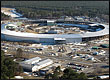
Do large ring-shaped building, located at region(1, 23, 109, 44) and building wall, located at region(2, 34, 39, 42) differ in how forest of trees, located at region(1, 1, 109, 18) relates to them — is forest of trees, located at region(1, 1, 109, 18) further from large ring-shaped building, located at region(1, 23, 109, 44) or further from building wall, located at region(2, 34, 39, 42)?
large ring-shaped building, located at region(1, 23, 109, 44)

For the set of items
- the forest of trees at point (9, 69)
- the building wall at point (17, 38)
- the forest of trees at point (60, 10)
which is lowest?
the forest of trees at point (9, 69)

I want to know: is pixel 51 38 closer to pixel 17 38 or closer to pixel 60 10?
pixel 17 38

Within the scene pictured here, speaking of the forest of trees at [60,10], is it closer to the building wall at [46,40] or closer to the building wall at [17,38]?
the building wall at [17,38]

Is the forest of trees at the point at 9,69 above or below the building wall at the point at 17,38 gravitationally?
below

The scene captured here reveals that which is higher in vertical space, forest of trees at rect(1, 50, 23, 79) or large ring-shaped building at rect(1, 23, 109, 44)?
large ring-shaped building at rect(1, 23, 109, 44)

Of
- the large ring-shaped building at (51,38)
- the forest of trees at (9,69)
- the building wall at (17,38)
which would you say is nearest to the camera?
the forest of trees at (9,69)

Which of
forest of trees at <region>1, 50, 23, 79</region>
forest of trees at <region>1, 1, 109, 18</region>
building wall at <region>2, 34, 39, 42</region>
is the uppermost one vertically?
forest of trees at <region>1, 1, 109, 18</region>

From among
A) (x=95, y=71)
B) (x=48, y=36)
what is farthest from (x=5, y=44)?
(x=95, y=71)

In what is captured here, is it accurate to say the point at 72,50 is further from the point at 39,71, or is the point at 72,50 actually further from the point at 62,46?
the point at 39,71

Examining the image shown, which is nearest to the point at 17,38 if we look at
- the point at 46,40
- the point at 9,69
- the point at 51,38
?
the point at 46,40

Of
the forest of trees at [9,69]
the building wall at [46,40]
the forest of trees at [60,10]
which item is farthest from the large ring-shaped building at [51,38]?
the forest of trees at [60,10]

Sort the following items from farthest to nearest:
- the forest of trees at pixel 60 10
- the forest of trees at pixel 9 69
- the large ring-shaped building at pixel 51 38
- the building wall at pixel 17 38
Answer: the forest of trees at pixel 60 10 < the building wall at pixel 17 38 < the large ring-shaped building at pixel 51 38 < the forest of trees at pixel 9 69

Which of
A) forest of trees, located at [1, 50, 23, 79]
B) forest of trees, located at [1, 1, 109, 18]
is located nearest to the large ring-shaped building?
forest of trees, located at [1, 50, 23, 79]
